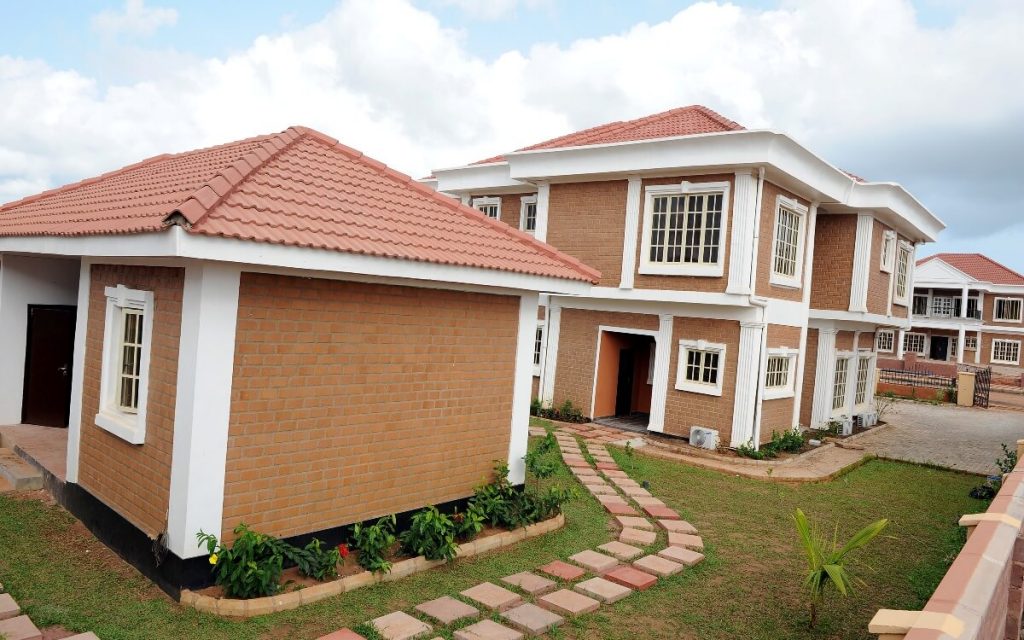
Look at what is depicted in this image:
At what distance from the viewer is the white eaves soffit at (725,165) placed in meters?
12.2

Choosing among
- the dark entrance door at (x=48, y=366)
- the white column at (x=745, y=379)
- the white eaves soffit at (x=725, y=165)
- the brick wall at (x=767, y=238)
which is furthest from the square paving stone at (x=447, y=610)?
the white eaves soffit at (x=725, y=165)

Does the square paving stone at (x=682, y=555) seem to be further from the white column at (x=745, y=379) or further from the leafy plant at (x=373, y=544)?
the white column at (x=745, y=379)

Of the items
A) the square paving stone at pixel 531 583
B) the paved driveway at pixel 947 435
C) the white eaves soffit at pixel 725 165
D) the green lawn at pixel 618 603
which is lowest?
the green lawn at pixel 618 603

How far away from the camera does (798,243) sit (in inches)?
565

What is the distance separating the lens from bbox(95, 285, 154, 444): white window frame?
227 inches

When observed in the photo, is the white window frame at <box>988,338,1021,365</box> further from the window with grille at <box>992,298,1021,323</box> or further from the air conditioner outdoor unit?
the air conditioner outdoor unit

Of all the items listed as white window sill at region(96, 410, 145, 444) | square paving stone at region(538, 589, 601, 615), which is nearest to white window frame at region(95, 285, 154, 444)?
white window sill at region(96, 410, 145, 444)

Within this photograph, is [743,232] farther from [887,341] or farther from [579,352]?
[887,341]

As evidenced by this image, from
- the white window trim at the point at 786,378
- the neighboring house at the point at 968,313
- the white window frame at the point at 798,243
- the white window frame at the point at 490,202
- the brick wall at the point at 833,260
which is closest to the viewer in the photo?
the white window frame at the point at 798,243

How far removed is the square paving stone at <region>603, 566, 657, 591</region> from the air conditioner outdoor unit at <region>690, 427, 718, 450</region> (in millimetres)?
6746

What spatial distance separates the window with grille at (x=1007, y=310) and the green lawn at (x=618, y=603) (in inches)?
1751

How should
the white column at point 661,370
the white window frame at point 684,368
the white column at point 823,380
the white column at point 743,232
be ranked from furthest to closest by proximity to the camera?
the white column at point 823,380 < the white column at point 661,370 < the white window frame at point 684,368 < the white column at point 743,232

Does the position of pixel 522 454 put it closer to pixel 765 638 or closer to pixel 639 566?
pixel 639 566

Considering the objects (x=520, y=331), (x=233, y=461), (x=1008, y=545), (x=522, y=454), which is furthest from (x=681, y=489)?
(x=233, y=461)
